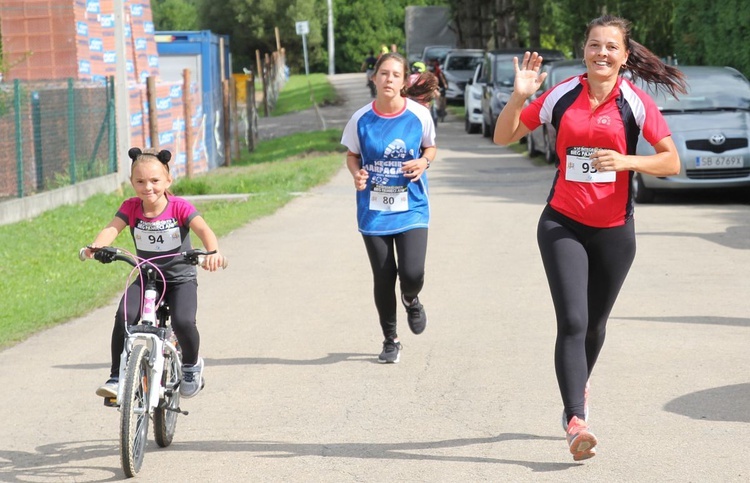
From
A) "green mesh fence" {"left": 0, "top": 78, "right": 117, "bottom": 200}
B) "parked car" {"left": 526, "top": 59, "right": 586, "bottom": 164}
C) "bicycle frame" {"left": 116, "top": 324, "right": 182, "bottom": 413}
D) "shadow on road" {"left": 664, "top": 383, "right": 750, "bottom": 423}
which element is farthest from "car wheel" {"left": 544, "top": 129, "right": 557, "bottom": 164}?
"bicycle frame" {"left": 116, "top": 324, "right": 182, "bottom": 413}

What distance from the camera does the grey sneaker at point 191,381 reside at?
6340 mm

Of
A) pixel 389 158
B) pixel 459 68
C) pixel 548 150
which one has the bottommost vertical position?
pixel 548 150

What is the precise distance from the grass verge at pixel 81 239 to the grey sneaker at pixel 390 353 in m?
2.66

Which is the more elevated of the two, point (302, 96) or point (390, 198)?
point (390, 198)

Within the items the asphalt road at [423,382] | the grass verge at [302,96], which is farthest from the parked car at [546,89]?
the grass verge at [302,96]

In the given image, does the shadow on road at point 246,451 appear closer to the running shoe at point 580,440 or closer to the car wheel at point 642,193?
the running shoe at point 580,440

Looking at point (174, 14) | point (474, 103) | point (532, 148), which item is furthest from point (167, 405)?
point (174, 14)

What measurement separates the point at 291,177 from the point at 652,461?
1708 cm

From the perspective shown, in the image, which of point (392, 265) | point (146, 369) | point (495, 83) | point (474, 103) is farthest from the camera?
point (474, 103)

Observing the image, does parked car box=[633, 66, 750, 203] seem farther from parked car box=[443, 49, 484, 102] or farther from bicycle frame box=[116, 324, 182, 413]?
parked car box=[443, 49, 484, 102]

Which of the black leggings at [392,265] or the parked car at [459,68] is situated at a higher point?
the black leggings at [392,265]

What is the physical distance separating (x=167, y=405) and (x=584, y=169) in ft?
Answer: 7.08

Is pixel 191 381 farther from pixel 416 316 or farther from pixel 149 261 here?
pixel 416 316

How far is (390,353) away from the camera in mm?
8195
